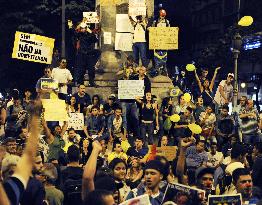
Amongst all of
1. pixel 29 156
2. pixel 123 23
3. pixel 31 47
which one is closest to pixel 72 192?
pixel 29 156

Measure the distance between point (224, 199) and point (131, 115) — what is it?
8704 millimetres

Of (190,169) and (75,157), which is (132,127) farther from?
(75,157)

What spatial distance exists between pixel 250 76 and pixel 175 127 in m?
28.2

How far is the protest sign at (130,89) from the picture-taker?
14.0 meters

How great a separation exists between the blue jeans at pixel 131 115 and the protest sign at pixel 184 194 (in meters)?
8.22

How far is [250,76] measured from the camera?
40.7m

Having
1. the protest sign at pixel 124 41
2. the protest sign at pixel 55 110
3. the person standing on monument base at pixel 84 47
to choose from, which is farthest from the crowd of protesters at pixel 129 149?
the person standing on monument base at pixel 84 47

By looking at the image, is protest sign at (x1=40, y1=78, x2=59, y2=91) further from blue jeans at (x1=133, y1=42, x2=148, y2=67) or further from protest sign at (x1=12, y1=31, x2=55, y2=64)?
blue jeans at (x1=133, y1=42, x2=148, y2=67)

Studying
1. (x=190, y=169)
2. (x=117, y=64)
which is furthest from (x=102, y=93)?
(x=190, y=169)

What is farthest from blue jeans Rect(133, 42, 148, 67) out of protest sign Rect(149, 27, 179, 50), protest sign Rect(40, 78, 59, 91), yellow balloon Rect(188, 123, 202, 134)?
yellow balloon Rect(188, 123, 202, 134)

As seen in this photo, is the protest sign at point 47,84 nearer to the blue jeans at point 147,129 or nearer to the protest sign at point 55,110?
the protest sign at point 55,110

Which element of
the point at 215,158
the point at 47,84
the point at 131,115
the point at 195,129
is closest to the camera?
the point at 195,129

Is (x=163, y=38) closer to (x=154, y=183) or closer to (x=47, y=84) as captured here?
(x=47, y=84)

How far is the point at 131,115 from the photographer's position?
45.9 feet
